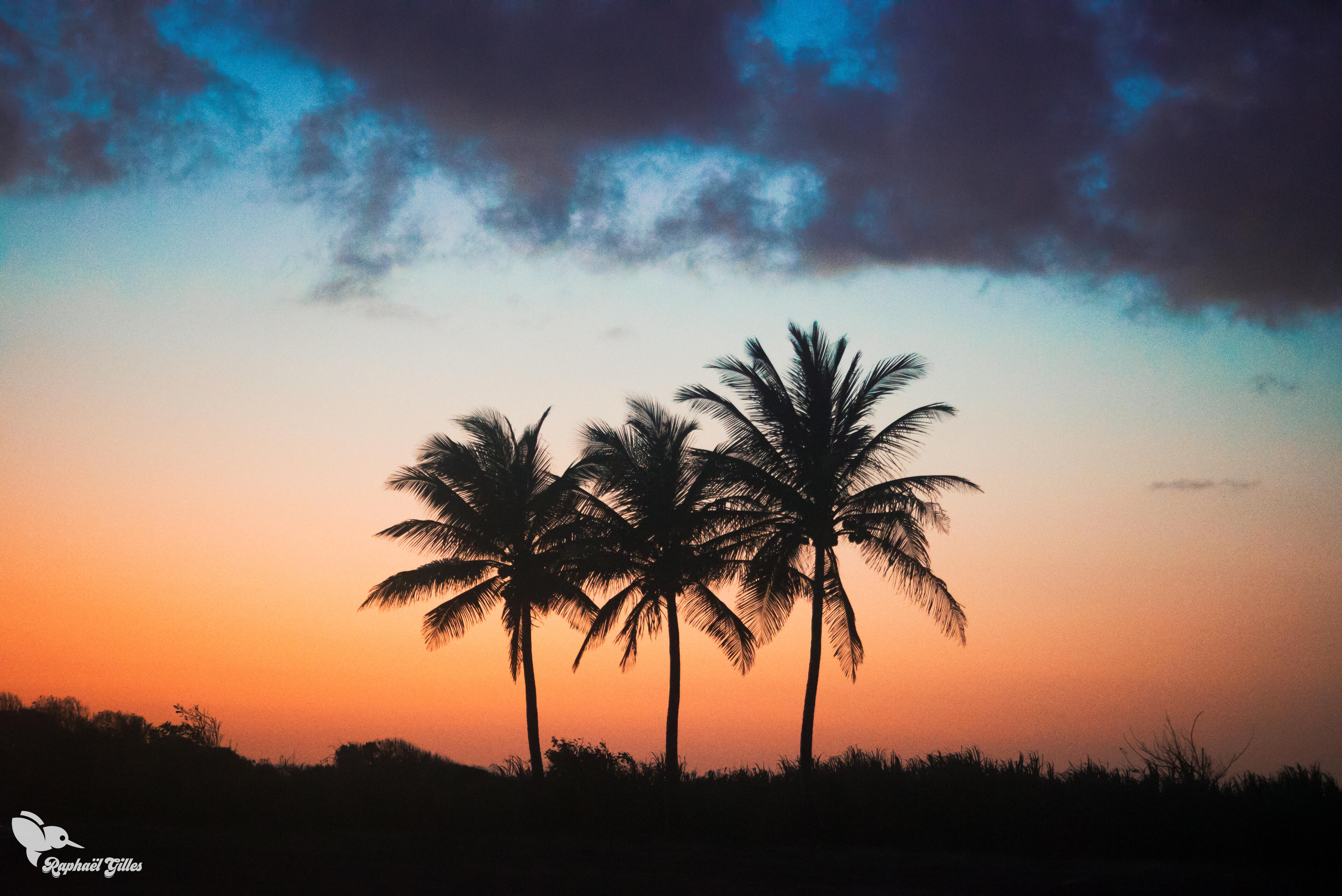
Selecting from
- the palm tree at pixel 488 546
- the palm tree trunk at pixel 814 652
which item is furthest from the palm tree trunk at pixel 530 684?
the palm tree trunk at pixel 814 652

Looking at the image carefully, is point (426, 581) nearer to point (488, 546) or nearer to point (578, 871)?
point (488, 546)

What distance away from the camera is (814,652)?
69.9ft

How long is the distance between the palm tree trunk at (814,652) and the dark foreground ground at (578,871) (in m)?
2.82

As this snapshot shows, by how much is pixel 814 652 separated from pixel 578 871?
8.22 metres

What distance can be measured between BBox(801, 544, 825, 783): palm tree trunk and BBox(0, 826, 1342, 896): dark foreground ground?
2818 millimetres

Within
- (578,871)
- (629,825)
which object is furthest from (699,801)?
(578,871)

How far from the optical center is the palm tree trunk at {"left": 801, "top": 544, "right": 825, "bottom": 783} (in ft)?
68.4

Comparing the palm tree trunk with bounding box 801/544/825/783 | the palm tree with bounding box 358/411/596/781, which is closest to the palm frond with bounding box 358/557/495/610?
the palm tree with bounding box 358/411/596/781

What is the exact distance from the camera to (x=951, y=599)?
20188 millimetres

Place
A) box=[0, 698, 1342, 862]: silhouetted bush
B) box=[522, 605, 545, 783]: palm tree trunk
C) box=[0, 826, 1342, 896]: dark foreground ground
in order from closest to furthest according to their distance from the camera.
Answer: box=[0, 826, 1342, 896]: dark foreground ground, box=[0, 698, 1342, 862]: silhouetted bush, box=[522, 605, 545, 783]: palm tree trunk

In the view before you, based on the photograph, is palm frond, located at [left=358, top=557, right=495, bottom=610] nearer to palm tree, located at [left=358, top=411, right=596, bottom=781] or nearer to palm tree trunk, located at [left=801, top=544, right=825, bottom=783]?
palm tree, located at [left=358, top=411, right=596, bottom=781]

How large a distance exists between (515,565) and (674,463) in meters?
5.35

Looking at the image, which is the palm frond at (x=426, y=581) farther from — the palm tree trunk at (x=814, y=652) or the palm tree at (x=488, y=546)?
the palm tree trunk at (x=814, y=652)

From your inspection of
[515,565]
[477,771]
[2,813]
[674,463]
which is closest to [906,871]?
[674,463]
